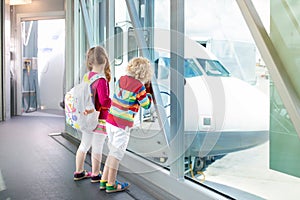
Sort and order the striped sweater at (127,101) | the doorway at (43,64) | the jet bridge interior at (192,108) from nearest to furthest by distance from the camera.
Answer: the jet bridge interior at (192,108), the striped sweater at (127,101), the doorway at (43,64)

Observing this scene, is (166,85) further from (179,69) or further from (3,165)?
(3,165)

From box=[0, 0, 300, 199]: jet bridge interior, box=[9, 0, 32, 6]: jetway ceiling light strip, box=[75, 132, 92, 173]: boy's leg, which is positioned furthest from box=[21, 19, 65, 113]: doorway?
box=[75, 132, 92, 173]: boy's leg

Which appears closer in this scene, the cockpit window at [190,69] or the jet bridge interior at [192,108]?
the jet bridge interior at [192,108]

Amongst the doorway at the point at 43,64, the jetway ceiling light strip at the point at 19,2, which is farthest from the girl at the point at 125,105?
the doorway at the point at 43,64

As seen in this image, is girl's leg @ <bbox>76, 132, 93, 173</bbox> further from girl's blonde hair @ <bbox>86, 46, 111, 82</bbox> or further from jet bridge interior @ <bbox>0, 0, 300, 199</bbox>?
girl's blonde hair @ <bbox>86, 46, 111, 82</bbox>

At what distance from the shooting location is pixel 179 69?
278 centimetres

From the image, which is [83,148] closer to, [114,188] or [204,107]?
[114,188]

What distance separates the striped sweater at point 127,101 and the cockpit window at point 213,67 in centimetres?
59

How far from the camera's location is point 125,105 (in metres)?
2.82

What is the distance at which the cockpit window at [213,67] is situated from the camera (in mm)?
2853

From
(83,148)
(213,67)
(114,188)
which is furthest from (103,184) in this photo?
(213,67)

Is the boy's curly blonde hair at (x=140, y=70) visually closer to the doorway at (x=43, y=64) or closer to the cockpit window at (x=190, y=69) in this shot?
the cockpit window at (x=190, y=69)

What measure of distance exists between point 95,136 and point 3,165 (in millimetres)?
1315

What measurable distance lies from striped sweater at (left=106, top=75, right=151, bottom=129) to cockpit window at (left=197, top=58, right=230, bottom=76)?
59 centimetres
